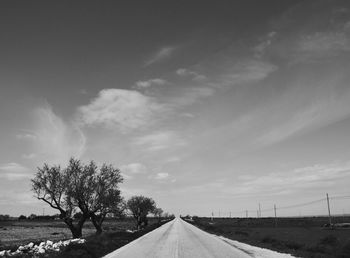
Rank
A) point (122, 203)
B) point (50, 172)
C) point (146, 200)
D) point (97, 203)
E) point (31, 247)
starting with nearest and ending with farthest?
point (31, 247)
point (50, 172)
point (97, 203)
point (122, 203)
point (146, 200)

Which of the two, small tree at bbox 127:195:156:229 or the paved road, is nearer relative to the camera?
the paved road

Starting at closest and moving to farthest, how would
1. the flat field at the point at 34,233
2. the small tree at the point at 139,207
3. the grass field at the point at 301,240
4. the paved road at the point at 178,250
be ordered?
the paved road at the point at 178,250 < the grass field at the point at 301,240 < the flat field at the point at 34,233 < the small tree at the point at 139,207

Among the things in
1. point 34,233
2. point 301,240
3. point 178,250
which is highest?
point 34,233

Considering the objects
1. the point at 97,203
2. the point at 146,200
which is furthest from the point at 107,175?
the point at 146,200

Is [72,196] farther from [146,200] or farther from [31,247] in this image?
[146,200]

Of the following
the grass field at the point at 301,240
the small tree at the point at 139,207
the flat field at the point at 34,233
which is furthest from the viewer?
the small tree at the point at 139,207

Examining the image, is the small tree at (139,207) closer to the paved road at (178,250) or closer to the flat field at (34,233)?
the flat field at (34,233)

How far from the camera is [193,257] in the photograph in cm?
2183

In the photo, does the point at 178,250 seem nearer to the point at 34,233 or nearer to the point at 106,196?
the point at 106,196

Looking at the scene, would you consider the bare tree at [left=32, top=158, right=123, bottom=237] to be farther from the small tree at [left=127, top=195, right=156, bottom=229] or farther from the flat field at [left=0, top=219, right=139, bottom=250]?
the small tree at [left=127, top=195, right=156, bottom=229]

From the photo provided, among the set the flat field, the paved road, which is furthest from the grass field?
the flat field

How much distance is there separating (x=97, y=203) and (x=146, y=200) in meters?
59.6

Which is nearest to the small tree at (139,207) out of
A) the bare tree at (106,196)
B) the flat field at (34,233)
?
the flat field at (34,233)

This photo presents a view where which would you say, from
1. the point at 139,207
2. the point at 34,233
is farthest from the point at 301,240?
the point at 139,207
